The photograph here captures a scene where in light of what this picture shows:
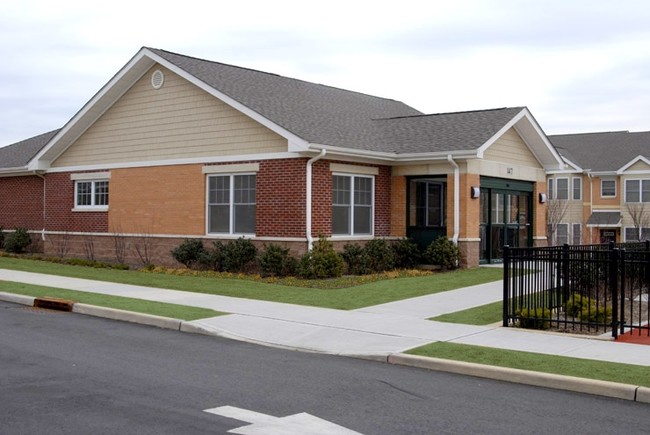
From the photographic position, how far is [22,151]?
107 ft

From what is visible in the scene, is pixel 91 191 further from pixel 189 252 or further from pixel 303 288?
pixel 303 288

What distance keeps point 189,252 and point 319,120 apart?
5.53 meters

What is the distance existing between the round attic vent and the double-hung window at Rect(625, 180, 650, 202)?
3314 cm

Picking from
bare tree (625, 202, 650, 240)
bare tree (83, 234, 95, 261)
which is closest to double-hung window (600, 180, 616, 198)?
bare tree (625, 202, 650, 240)

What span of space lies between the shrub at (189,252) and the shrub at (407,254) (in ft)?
19.0

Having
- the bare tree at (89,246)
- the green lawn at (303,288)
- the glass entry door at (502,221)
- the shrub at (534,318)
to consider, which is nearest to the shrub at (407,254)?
the green lawn at (303,288)

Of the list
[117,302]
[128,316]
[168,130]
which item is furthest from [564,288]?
[168,130]

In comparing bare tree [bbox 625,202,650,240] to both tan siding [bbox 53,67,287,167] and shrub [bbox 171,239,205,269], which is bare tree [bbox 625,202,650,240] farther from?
shrub [bbox 171,239,205,269]

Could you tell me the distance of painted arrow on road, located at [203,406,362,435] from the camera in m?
6.50

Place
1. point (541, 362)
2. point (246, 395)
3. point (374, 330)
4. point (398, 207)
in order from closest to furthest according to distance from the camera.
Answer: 1. point (246, 395)
2. point (541, 362)
3. point (374, 330)
4. point (398, 207)

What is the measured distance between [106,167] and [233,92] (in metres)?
6.43

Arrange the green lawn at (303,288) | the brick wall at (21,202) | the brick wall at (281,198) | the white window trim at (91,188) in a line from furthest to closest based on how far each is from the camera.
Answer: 1. the brick wall at (21,202)
2. the white window trim at (91,188)
3. the brick wall at (281,198)
4. the green lawn at (303,288)

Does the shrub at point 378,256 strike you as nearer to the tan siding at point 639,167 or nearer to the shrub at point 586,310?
the shrub at point 586,310

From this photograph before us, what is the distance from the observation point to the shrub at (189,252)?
2198 centimetres
